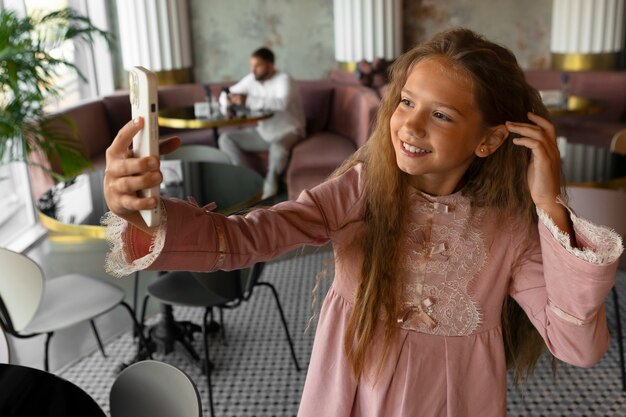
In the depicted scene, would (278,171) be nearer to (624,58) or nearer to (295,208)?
(624,58)

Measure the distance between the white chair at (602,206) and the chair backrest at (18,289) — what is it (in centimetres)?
207

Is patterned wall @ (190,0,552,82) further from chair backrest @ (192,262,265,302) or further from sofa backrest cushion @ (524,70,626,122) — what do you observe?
chair backrest @ (192,262,265,302)

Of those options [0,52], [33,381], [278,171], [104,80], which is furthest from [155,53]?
[33,381]

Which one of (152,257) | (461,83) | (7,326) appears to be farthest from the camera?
(7,326)

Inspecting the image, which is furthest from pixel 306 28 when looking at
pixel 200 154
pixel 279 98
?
pixel 200 154

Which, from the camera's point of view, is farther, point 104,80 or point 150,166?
point 104,80

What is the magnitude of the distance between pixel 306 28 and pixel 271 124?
1.91 metres

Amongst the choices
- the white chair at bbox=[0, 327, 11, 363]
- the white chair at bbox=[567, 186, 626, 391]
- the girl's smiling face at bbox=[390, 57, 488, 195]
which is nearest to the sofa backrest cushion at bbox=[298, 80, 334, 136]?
the white chair at bbox=[567, 186, 626, 391]

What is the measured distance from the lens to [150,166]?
857 mm

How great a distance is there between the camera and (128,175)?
2.85 feet

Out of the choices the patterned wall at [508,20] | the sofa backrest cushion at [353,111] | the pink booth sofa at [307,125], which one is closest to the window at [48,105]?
the pink booth sofa at [307,125]

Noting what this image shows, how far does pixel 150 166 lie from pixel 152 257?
178mm

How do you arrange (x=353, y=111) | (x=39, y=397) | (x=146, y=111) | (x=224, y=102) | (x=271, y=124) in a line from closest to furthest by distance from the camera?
(x=146, y=111)
(x=39, y=397)
(x=224, y=102)
(x=271, y=124)
(x=353, y=111)

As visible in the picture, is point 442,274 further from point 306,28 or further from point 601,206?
point 306,28
